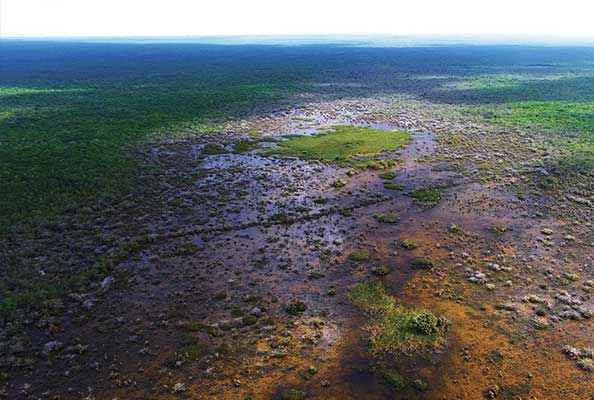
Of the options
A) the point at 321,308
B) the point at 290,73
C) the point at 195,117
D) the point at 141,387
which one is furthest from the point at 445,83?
the point at 141,387

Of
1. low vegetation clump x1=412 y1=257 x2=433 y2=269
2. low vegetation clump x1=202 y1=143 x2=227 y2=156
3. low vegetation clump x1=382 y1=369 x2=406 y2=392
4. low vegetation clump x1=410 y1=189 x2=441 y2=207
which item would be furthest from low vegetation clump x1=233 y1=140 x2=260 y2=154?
low vegetation clump x1=382 y1=369 x2=406 y2=392

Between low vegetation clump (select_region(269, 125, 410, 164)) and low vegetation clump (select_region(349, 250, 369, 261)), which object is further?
low vegetation clump (select_region(269, 125, 410, 164))

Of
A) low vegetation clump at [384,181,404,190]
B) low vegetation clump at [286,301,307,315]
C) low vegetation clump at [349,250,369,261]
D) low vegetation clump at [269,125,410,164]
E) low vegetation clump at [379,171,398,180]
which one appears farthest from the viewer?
low vegetation clump at [269,125,410,164]

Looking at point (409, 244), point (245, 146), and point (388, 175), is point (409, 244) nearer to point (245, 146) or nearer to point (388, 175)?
point (388, 175)

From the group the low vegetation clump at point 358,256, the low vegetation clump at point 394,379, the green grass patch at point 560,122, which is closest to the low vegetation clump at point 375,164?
the green grass patch at point 560,122

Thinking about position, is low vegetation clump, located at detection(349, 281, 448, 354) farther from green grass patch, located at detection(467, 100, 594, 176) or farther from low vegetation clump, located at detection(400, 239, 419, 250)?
green grass patch, located at detection(467, 100, 594, 176)

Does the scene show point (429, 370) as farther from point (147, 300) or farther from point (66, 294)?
point (66, 294)
